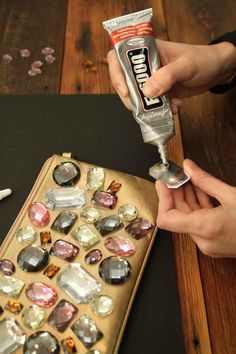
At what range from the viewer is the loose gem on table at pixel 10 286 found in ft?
1.38

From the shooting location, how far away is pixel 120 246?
46 cm

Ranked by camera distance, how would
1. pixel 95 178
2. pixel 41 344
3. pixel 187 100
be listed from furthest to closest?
pixel 187 100 < pixel 95 178 < pixel 41 344

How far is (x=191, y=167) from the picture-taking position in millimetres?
461

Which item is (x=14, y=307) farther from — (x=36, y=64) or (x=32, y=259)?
(x=36, y=64)

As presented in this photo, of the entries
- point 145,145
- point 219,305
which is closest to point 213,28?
point 145,145

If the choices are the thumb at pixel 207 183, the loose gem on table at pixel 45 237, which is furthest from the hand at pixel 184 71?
the loose gem on table at pixel 45 237

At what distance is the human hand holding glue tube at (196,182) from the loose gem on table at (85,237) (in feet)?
0.26

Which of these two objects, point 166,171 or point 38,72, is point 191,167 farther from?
point 38,72

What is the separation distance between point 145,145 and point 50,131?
0.14 metres

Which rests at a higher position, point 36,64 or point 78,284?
point 36,64

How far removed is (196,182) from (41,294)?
21 cm

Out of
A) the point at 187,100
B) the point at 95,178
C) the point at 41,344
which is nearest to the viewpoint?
the point at 41,344

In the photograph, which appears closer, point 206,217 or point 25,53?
point 206,217

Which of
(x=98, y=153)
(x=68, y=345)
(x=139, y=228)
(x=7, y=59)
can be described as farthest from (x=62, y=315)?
(x=7, y=59)
